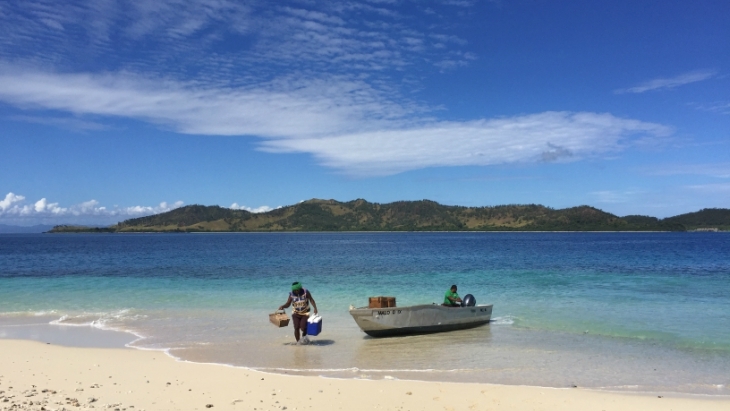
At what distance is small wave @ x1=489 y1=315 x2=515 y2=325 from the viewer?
1880 centimetres

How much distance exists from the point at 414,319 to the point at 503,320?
14.8 feet

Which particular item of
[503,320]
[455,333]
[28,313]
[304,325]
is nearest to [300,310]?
[304,325]

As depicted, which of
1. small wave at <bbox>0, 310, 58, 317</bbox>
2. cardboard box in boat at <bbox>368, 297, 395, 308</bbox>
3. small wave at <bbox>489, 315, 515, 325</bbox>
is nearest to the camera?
cardboard box in boat at <bbox>368, 297, 395, 308</bbox>

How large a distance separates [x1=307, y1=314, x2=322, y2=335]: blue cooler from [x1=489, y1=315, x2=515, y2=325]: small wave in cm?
688

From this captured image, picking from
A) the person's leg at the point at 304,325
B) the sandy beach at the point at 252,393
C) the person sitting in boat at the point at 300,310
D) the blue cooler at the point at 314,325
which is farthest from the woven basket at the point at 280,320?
the sandy beach at the point at 252,393

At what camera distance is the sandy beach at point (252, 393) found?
9.16m

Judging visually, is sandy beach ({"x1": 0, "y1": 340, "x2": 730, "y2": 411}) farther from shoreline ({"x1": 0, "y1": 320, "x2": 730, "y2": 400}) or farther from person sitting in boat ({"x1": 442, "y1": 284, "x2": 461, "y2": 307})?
person sitting in boat ({"x1": 442, "y1": 284, "x2": 461, "y2": 307})

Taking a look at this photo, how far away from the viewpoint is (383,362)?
13.0 m

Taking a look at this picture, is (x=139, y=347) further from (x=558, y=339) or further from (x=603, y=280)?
(x=603, y=280)

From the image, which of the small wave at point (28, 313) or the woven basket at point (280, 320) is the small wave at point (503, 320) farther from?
the small wave at point (28, 313)

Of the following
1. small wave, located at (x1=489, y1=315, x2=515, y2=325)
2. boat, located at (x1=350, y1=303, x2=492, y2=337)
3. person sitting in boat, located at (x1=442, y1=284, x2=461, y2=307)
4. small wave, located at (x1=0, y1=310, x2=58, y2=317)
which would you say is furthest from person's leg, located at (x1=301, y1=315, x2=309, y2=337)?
small wave, located at (x1=0, y1=310, x2=58, y2=317)

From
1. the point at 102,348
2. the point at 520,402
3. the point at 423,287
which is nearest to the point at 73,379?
the point at 102,348

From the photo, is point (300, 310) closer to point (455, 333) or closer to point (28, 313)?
point (455, 333)

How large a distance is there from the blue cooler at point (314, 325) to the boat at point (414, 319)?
1055 mm
